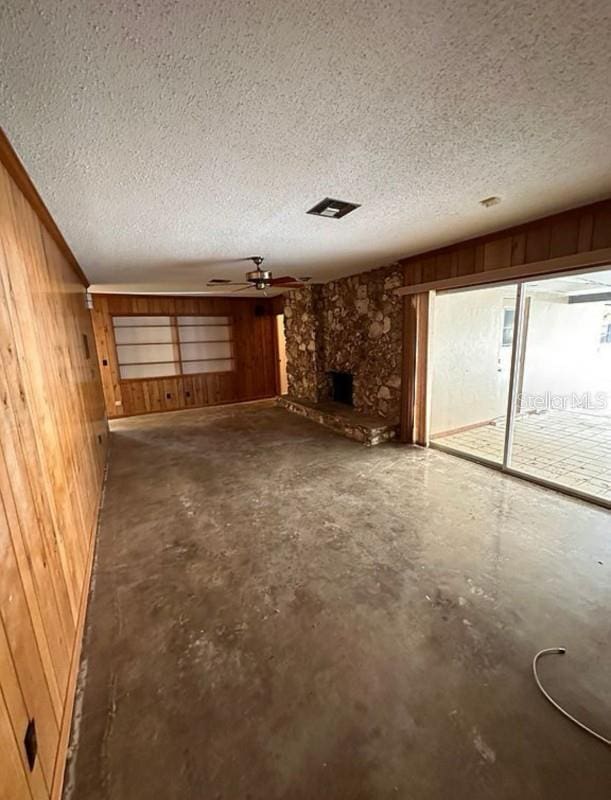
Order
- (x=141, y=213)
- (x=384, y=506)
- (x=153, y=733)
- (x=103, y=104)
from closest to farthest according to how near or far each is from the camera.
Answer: (x=103, y=104) → (x=153, y=733) → (x=141, y=213) → (x=384, y=506)

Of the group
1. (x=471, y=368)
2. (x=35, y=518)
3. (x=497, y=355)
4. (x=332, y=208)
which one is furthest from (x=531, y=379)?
(x=35, y=518)

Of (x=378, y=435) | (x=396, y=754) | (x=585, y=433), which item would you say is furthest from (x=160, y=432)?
(x=585, y=433)

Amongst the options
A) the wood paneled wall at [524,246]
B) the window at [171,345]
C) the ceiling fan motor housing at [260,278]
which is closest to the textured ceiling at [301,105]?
the wood paneled wall at [524,246]

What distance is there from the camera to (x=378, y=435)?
15.5 ft

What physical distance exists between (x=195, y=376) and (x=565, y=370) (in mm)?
7005

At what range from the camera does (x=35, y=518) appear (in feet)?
4.58

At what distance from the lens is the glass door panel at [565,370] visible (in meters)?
4.69

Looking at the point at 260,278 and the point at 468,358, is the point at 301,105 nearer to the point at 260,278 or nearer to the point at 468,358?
the point at 260,278

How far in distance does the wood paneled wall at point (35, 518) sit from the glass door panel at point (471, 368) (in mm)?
3898

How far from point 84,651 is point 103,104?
7.80 feet

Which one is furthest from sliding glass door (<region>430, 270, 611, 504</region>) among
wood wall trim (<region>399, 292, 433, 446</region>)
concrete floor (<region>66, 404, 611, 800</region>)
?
concrete floor (<region>66, 404, 611, 800</region>)

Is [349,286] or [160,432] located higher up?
[349,286]

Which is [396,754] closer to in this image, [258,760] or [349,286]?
[258,760]

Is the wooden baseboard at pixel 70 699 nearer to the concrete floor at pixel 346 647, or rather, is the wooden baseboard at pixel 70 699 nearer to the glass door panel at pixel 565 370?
the concrete floor at pixel 346 647
